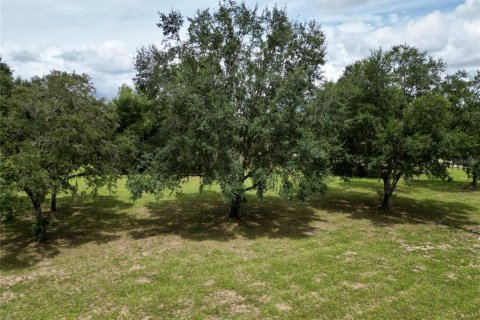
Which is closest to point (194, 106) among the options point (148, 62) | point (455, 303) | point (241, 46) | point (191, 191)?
point (241, 46)

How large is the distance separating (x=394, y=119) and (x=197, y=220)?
12.2m

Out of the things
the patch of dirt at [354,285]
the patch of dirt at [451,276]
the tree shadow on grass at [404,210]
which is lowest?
the patch of dirt at [354,285]

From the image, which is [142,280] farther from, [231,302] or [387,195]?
[387,195]

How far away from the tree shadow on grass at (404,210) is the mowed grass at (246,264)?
0.13 metres

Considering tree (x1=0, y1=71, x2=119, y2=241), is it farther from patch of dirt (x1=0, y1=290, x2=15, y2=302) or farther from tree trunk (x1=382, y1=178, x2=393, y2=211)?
tree trunk (x1=382, y1=178, x2=393, y2=211)

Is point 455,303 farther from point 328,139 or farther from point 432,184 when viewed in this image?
point 432,184

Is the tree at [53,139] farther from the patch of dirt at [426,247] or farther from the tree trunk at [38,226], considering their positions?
the patch of dirt at [426,247]

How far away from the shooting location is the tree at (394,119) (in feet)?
58.4

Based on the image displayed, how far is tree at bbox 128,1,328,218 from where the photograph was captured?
15.9 metres

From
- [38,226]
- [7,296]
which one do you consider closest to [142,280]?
[7,296]

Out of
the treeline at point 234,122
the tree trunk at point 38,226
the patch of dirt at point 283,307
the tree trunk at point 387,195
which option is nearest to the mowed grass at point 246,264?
the patch of dirt at point 283,307

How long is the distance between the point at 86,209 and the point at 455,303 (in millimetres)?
20841

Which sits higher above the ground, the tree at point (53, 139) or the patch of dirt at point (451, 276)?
the tree at point (53, 139)

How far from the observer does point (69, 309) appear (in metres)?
10.4
